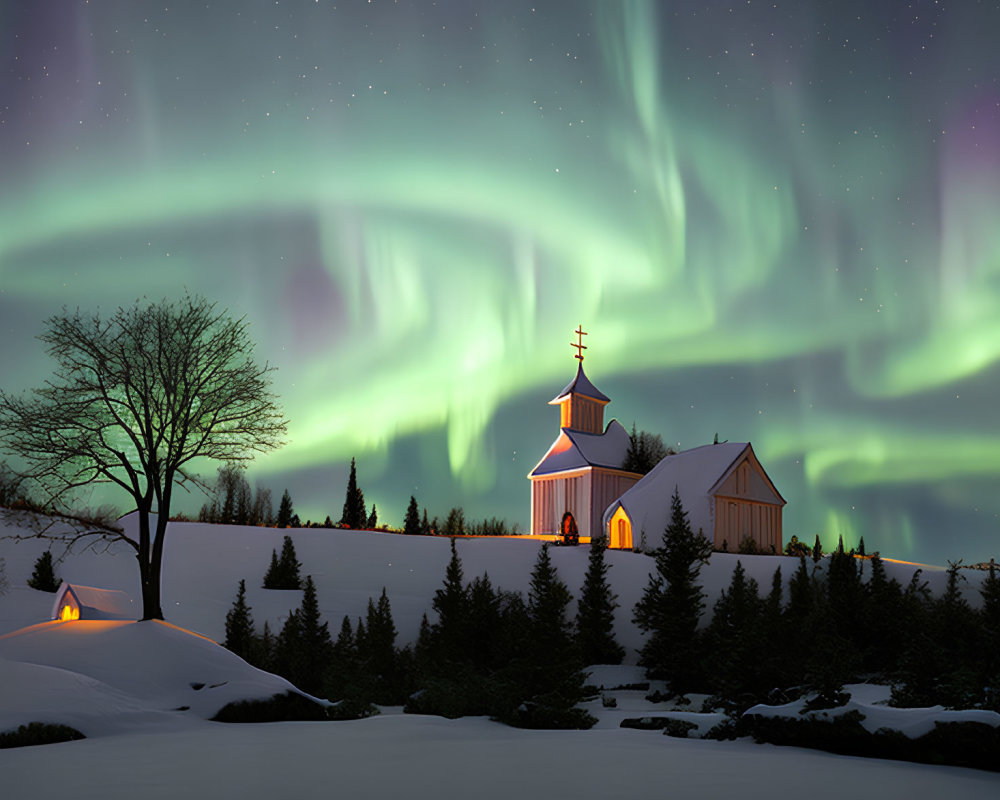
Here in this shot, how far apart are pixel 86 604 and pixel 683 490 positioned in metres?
29.3

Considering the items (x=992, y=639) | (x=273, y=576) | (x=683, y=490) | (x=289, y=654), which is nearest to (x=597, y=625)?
(x=289, y=654)

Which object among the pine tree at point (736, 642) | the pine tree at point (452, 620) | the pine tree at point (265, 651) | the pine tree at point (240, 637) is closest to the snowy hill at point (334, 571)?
the pine tree at point (265, 651)

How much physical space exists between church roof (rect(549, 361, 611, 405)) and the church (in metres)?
0.08

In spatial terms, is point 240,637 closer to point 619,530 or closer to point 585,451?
point 619,530

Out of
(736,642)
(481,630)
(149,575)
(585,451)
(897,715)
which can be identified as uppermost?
(585,451)

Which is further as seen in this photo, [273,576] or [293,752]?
[273,576]

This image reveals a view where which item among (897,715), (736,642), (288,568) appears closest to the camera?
(897,715)

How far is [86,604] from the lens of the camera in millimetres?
25219

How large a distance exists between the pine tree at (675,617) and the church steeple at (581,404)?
63.6 ft

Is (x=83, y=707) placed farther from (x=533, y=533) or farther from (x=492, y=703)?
(x=533, y=533)

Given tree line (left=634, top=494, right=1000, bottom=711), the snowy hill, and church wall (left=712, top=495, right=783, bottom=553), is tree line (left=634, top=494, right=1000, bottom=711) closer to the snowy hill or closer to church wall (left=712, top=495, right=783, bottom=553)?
the snowy hill

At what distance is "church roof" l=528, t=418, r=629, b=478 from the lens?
5116 centimetres

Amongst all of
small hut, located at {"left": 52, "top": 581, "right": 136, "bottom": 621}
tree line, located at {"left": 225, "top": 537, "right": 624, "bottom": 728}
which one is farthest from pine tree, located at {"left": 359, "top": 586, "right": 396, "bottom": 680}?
small hut, located at {"left": 52, "top": 581, "right": 136, "bottom": 621}

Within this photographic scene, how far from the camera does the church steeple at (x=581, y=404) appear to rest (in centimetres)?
5441
